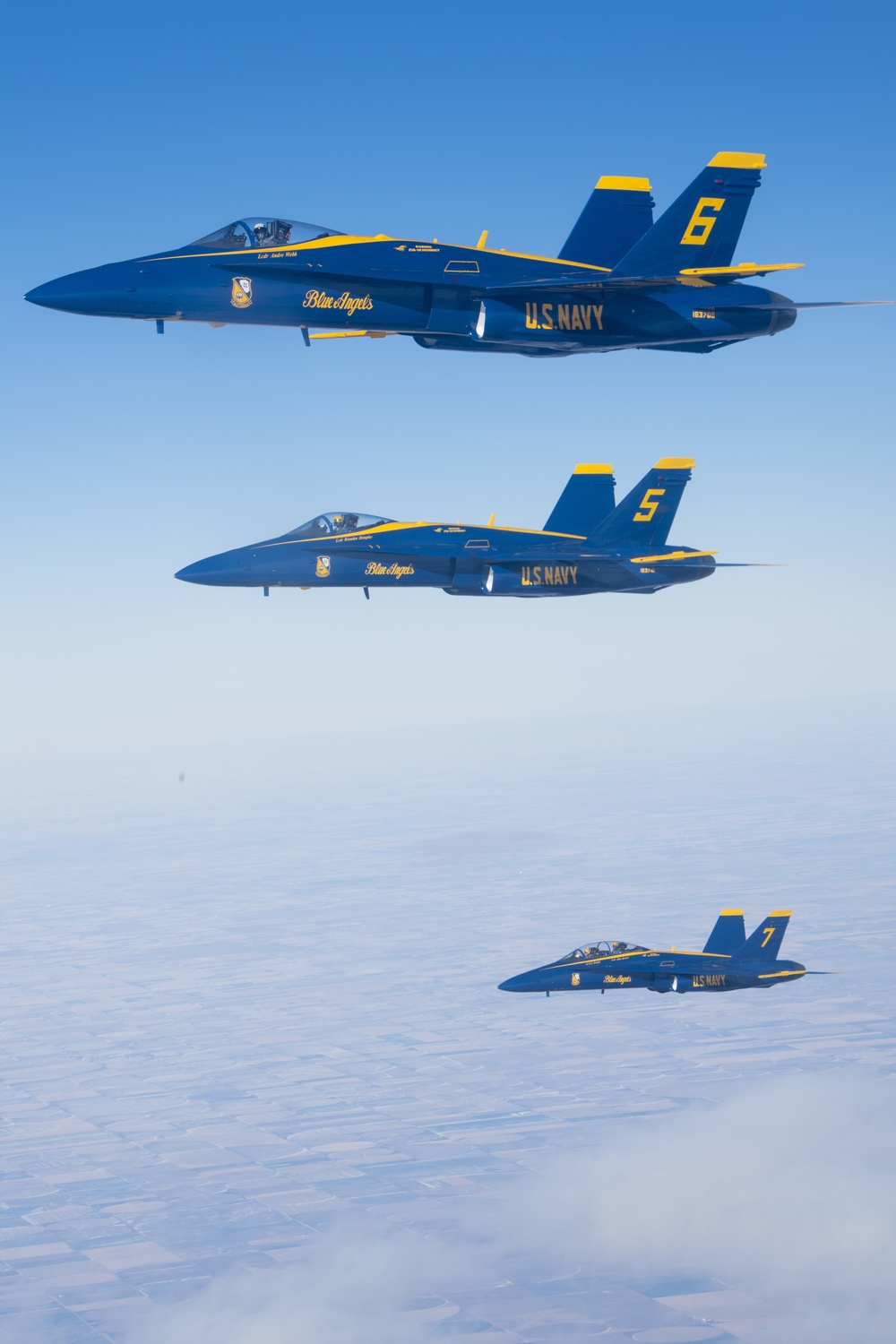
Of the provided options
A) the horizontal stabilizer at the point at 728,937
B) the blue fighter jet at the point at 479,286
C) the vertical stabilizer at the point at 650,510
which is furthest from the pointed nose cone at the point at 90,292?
the horizontal stabilizer at the point at 728,937

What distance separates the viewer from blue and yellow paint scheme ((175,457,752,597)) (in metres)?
55.9

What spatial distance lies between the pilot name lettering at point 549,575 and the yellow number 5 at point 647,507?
492cm

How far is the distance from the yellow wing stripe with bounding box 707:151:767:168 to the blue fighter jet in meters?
0.04

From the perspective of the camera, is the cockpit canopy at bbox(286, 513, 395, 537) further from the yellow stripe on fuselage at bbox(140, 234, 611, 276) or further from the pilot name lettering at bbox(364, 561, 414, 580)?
the yellow stripe on fuselage at bbox(140, 234, 611, 276)

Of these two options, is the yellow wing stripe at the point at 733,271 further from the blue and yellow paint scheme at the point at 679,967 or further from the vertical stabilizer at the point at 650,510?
the blue and yellow paint scheme at the point at 679,967

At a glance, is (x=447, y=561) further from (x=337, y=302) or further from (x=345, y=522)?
(x=337, y=302)

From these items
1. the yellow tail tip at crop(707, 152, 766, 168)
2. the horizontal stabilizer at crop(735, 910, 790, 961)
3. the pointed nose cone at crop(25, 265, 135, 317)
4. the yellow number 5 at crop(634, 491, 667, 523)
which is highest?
the yellow tail tip at crop(707, 152, 766, 168)

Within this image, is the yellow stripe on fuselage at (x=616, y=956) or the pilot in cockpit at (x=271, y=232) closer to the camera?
the pilot in cockpit at (x=271, y=232)

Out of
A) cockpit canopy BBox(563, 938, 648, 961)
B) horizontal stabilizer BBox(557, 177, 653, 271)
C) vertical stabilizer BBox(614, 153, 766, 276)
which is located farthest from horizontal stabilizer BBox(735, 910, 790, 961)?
vertical stabilizer BBox(614, 153, 766, 276)

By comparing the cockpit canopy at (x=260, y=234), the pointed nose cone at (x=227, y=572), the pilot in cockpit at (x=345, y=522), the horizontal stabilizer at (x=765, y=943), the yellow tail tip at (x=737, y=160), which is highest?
the yellow tail tip at (x=737, y=160)

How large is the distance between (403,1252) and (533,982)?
125262 mm

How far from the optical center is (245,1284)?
197m

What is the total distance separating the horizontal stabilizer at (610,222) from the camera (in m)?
46.7

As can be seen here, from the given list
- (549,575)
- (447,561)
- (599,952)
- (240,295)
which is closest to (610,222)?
(240,295)
